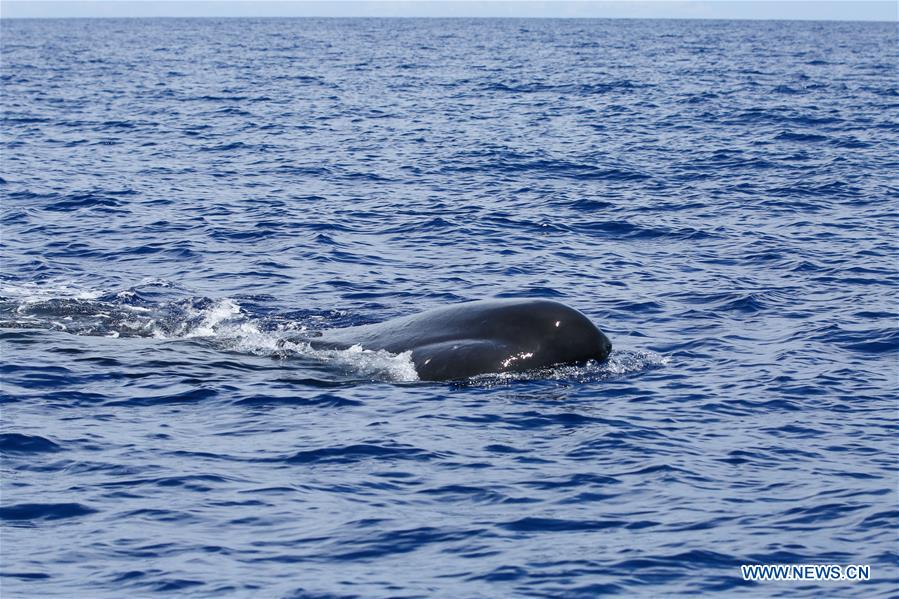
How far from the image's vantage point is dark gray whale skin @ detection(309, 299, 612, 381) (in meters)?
17.3

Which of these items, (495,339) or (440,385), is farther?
(495,339)

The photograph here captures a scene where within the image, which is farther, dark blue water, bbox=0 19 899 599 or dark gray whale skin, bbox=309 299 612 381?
dark gray whale skin, bbox=309 299 612 381

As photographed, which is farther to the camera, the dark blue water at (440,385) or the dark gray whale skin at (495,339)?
the dark gray whale skin at (495,339)

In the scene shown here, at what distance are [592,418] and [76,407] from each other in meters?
6.66

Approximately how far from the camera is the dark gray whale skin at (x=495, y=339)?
1733 cm

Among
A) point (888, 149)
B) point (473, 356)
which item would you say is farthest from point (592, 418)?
point (888, 149)

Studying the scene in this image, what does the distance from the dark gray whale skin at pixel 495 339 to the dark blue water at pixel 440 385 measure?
1.18 ft

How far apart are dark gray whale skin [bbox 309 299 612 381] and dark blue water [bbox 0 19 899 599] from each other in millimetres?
360

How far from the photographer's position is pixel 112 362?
18312 millimetres

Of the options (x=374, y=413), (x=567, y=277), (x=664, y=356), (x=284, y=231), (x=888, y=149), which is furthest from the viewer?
(x=888, y=149)

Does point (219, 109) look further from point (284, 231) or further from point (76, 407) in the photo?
point (76, 407)

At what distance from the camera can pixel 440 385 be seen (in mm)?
17125

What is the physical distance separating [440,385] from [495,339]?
1.08m

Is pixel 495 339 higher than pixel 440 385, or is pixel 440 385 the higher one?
pixel 495 339
